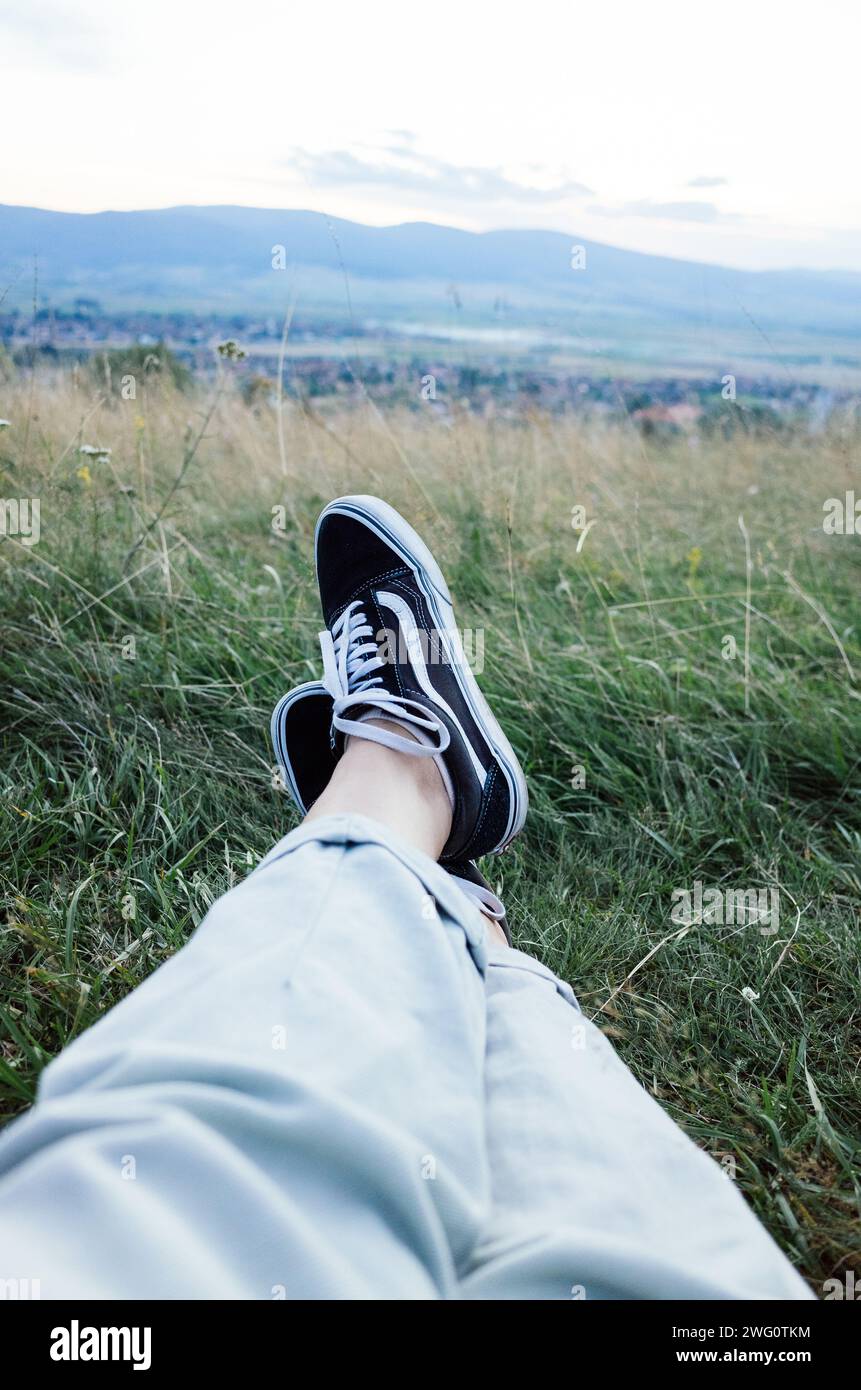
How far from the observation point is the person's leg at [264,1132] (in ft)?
1.87

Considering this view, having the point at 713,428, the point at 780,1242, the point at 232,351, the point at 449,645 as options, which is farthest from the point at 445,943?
the point at 713,428

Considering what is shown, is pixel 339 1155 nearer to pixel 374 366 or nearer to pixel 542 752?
pixel 542 752

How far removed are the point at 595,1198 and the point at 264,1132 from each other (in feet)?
0.85

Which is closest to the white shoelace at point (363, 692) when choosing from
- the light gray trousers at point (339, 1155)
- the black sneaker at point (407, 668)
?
the black sneaker at point (407, 668)

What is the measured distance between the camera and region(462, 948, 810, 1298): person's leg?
24.7 inches

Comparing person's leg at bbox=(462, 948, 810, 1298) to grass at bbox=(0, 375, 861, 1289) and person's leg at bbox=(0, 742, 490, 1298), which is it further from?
grass at bbox=(0, 375, 861, 1289)

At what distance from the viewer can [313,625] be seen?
2.02 meters

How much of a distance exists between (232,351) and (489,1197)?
1970mm

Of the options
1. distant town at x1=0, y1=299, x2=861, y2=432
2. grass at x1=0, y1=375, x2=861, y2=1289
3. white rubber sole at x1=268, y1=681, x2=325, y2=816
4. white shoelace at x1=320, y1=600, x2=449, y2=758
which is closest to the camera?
grass at x1=0, y1=375, x2=861, y2=1289

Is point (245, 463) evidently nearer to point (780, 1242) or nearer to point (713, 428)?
point (713, 428)

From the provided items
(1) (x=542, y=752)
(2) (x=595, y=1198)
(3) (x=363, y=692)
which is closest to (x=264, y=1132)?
(2) (x=595, y=1198)

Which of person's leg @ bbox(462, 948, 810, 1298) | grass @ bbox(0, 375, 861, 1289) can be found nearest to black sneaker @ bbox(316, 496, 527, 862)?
grass @ bbox(0, 375, 861, 1289)

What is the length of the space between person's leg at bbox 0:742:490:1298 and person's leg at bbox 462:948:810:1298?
34 millimetres

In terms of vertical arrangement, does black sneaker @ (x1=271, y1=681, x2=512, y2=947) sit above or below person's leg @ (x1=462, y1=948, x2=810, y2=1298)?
above
